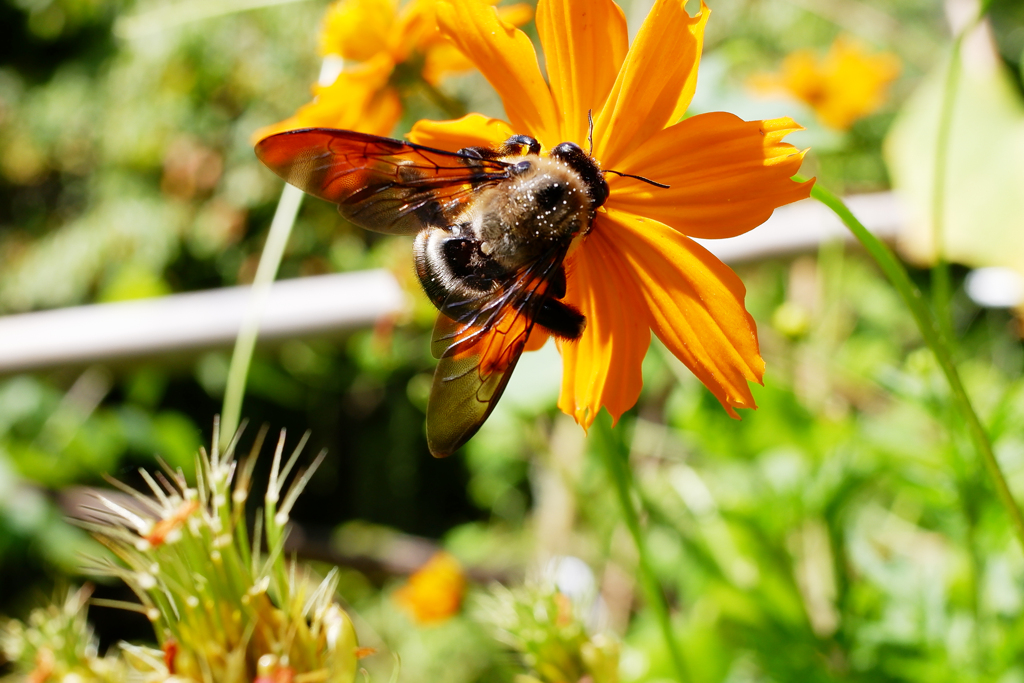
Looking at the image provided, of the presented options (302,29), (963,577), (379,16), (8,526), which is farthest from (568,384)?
(302,29)

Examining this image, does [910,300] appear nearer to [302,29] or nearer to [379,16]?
[379,16]

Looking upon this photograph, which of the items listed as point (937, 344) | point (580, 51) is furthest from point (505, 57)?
point (937, 344)

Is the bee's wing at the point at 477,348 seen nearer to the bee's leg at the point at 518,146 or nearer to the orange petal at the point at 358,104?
the bee's leg at the point at 518,146

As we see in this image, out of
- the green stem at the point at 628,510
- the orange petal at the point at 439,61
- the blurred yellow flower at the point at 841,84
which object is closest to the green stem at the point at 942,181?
the green stem at the point at 628,510

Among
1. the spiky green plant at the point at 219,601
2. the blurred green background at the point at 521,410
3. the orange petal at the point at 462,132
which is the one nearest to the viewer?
the spiky green plant at the point at 219,601

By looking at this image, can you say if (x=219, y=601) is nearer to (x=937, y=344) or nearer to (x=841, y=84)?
(x=937, y=344)
